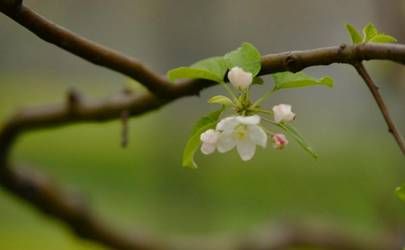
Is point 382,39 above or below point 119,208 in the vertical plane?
below

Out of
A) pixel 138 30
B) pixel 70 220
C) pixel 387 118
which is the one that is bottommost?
pixel 387 118

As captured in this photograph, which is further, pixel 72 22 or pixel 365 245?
pixel 72 22

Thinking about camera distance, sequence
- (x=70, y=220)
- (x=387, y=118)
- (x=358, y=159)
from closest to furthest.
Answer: (x=387, y=118)
(x=70, y=220)
(x=358, y=159)

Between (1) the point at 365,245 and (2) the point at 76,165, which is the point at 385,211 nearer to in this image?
(1) the point at 365,245

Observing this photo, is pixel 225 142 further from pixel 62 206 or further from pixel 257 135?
A: pixel 62 206

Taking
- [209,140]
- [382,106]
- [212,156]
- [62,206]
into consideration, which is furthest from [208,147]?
[212,156]

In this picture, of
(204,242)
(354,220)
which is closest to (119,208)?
(354,220)
